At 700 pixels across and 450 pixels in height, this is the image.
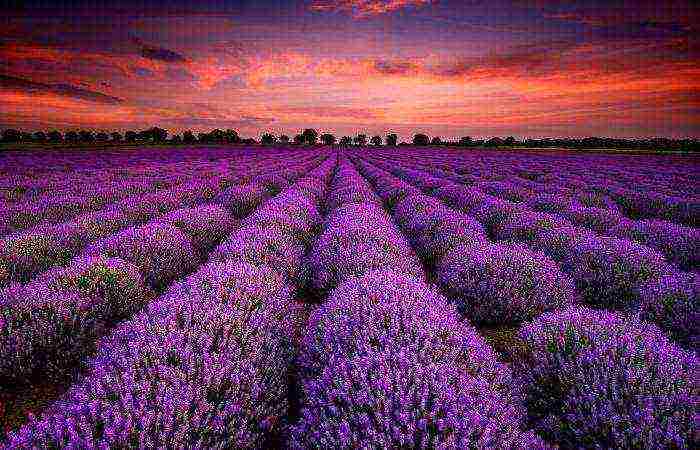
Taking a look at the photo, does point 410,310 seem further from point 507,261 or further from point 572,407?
point 507,261

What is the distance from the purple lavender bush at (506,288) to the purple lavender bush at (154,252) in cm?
357

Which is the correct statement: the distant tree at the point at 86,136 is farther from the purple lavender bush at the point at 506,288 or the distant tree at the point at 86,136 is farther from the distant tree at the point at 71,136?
the purple lavender bush at the point at 506,288

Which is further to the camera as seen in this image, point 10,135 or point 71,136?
point 71,136

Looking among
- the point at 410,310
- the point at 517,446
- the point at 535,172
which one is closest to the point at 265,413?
the point at 410,310

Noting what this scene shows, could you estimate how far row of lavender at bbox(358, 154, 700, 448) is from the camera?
6.10 ft

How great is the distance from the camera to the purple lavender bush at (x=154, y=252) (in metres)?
Answer: 4.61

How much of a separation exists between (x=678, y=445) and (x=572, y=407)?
50 cm

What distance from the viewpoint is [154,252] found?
15.8 feet

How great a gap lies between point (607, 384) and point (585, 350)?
0.30 metres

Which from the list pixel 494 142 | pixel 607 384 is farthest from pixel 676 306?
pixel 494 142

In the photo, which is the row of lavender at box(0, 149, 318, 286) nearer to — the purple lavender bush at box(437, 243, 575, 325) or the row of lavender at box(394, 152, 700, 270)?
the purple lavender bush at box(437, 243, 575, 325)

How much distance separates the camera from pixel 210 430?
6.08ft

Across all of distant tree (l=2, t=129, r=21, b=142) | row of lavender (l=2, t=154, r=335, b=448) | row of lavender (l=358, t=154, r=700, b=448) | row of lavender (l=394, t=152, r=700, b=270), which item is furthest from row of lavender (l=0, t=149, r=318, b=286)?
distant tree (l=2, t=129, r=21, b=142)

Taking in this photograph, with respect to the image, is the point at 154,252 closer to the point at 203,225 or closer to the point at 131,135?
the point at 203,225
